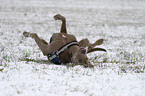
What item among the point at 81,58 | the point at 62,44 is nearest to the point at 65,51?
the point at 62,44

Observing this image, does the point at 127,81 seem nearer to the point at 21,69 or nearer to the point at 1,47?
the point at 21,69

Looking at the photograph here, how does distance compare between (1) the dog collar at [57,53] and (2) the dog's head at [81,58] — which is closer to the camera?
(2) the dog's head at [81,58]

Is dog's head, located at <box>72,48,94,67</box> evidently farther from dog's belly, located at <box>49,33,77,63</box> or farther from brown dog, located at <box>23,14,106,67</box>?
dog's belly, located at <box>49,33,77,63</box>

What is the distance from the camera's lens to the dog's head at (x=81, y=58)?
15.5 ft

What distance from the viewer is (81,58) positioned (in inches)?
189

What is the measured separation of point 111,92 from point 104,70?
1309 mm

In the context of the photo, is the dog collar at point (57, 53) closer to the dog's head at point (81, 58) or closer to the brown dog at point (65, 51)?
the brown dog at point (65, 51)

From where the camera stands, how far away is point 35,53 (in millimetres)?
6656

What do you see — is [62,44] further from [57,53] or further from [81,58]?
[81,58]

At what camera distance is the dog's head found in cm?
471

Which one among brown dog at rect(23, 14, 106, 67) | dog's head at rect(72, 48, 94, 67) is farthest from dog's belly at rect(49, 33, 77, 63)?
dog's head at rect(72, 48, 94, 67)

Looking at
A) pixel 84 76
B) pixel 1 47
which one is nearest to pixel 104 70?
pixel 84 76

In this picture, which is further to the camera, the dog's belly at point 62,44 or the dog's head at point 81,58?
the dog's belly at point 62,44

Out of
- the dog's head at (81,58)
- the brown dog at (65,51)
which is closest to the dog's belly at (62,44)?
the brown dog at (65,51)
